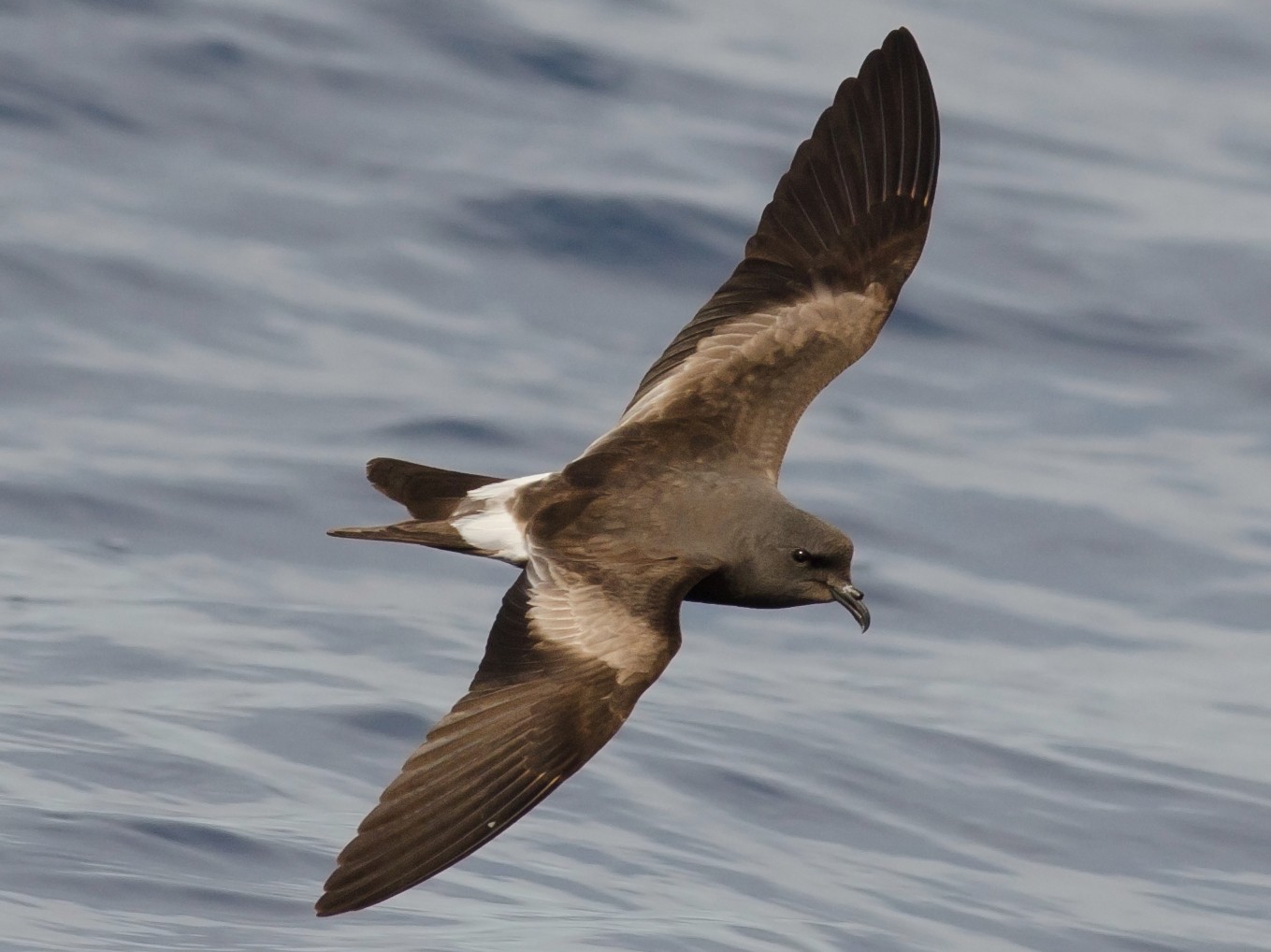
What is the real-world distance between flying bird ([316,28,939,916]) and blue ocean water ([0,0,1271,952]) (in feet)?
3.63

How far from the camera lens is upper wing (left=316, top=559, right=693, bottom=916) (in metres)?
5.35

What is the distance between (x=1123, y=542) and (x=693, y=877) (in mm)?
3889

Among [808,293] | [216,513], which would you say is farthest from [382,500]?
[808,293]

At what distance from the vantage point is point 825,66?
13.9m

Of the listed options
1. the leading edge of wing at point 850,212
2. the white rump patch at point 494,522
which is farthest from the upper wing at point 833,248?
the white rump patch at point 494,522

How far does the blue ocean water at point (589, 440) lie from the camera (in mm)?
7215

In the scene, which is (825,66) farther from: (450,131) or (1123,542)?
(1123,542)

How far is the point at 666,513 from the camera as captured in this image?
6285 mm

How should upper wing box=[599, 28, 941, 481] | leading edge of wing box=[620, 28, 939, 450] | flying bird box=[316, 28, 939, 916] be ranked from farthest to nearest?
leading edge of wing box=[620, 28, 939, 450] < upper wing box=[599, 28, 941, 481] < flying bird box=[316, 28, 939, 916]

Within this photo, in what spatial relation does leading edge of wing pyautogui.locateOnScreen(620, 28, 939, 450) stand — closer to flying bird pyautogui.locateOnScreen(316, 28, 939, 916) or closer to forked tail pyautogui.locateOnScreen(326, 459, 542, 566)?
flying bird pyautogui.locateOnScreen(316, 28, 939, 916)

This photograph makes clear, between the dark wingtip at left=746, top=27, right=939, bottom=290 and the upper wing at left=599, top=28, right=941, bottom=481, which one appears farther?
the dark wingtip at left=746, top=27, right=939, bottom=290

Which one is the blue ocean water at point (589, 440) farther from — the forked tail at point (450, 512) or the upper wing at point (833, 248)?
the upper wing at point (833, 248)

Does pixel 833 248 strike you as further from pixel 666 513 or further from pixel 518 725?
pixel 518 725

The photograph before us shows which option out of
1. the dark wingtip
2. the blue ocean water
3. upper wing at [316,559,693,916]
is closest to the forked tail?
upper wing at [316,559,693,916]
